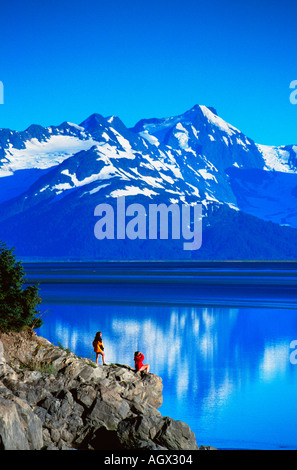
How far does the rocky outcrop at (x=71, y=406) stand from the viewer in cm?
2403

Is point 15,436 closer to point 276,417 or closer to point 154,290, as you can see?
point 276,417

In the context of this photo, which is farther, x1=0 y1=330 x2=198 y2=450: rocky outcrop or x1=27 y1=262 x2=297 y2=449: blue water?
x1=27 y1=262 x2=297 y2=449: blue water

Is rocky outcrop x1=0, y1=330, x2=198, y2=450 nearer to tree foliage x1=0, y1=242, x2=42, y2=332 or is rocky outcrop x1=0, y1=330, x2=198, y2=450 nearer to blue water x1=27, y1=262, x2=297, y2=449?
tree foliage x1=0, y1=242, x2=42, y2=332

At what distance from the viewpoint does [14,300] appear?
111 ft

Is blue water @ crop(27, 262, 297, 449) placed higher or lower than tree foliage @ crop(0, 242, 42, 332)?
lower

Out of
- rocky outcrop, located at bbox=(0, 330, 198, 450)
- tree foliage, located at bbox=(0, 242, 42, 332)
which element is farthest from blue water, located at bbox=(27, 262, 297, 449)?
tree foliage, located at bbox=(0, 242, 42, 332)

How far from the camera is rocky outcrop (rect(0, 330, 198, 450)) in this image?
78.8 feet

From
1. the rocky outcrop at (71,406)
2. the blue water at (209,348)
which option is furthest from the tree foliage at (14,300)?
the blue water at (209,348)

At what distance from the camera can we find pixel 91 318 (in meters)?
81.0

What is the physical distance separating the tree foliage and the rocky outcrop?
0.60m

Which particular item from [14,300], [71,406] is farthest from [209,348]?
[71,406]

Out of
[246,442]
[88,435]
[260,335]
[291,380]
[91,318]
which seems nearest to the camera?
[88,435]

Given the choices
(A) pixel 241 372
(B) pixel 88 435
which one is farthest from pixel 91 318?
(B) pixel 88 435
